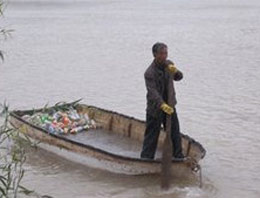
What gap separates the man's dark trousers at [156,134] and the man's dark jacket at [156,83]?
13 centimetres

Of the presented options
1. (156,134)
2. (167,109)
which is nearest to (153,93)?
(167,109)

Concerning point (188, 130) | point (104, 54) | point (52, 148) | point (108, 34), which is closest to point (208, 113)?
point (188, 130)

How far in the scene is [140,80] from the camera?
637 inches

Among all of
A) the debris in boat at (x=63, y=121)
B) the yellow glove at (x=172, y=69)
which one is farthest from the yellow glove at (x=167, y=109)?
the debris in boat at (x=63, y=121)

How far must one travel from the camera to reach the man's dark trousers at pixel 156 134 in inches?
305

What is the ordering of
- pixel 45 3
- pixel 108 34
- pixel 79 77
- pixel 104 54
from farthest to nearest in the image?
pixel 45 3 < pixel 108 34 < pixel 104 54 < pixel 79 77

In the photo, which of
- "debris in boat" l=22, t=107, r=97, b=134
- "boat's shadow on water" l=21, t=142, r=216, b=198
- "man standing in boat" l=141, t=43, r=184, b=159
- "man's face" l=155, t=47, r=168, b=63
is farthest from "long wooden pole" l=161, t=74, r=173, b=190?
"debris in boat" l=22, t=107, r=97, b=134

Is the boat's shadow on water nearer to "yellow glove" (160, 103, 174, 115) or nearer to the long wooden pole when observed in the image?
the long wooden pole

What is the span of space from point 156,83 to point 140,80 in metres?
8.60

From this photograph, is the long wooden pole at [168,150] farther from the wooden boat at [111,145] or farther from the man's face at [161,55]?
the man's face at [161,55]

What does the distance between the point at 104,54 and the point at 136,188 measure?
13.8m

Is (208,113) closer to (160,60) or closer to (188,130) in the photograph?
(188,130)

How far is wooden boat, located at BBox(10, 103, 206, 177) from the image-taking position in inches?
305

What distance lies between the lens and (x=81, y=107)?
10.6 m
